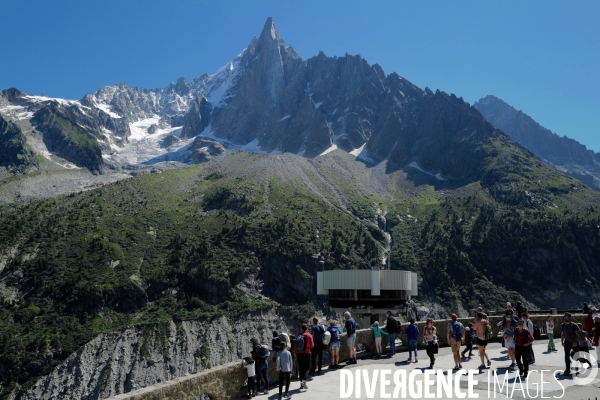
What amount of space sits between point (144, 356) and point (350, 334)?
85424 mm

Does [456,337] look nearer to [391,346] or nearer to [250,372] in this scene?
[391,346]

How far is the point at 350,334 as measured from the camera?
22641 millimetres

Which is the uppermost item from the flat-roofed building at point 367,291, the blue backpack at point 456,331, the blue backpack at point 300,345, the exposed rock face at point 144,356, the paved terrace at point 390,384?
the flat-roofed building at point 367,291

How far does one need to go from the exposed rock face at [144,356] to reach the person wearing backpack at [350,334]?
7730 cm

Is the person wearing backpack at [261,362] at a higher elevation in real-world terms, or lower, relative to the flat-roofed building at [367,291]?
lower

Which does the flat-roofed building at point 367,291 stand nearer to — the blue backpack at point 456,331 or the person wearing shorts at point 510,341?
the person wearing shorts at point 510,341

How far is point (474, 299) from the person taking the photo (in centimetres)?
13525

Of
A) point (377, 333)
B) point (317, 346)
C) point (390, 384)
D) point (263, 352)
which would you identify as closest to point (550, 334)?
point (377, 333)

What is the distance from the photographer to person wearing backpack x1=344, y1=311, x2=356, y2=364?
22.1 m

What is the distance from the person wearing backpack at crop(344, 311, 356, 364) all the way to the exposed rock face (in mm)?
77302

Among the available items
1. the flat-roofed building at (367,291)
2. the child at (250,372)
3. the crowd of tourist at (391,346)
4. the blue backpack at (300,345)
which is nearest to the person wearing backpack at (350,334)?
the crowd of tourist at (391,346)

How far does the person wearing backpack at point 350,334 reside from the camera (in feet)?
72.6

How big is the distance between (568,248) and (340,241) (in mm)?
69622

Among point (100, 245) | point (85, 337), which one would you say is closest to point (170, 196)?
point (100, 245)
